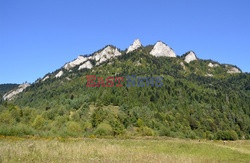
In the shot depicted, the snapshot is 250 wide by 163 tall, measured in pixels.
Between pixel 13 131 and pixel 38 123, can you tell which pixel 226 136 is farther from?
pixel 13 131

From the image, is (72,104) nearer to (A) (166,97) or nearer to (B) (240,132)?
(A) (166,97)

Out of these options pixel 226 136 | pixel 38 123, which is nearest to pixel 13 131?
pixel 38 123

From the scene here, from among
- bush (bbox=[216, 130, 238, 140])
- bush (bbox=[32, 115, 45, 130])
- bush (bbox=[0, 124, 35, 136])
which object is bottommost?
bush (bbox=[216, 130, 238, 140])

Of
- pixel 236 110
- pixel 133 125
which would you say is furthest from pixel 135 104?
pixel 236 110

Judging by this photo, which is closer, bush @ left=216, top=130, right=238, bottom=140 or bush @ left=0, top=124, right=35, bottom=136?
bush @ left=0, top=124, right=35, bottom=136

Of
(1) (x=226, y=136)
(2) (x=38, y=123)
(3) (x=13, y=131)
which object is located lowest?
(1) (x=226, y=136)

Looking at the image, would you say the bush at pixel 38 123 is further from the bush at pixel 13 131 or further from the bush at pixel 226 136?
the bush at pixel 226 136

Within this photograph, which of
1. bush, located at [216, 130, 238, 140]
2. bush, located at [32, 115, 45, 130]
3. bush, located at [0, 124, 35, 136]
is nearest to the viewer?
bush, located at [0, 124, 35, 136]

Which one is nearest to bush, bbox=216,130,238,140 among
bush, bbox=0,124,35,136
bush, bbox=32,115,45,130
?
bush, bbox=32,115,45,130

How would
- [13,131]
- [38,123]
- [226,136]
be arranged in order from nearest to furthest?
[13,131], [38,123], [226,136]

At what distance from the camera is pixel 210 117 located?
17362 cm

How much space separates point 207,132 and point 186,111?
25.0 m

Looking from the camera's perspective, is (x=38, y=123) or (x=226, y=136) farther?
(x=226, y=136)

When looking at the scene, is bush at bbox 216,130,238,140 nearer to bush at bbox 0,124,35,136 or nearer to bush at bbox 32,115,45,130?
bush at bbox 32,115,45,130
